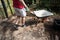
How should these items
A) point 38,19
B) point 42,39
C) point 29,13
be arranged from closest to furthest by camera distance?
1. point 42,39
2. point 38,19
3. point 29,13

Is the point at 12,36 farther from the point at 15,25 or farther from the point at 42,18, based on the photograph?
the point at 42,18

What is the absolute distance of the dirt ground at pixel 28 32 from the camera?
501 cm

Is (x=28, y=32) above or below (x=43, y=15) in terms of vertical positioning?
below

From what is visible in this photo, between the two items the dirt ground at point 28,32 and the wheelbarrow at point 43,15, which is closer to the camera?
the dirt ground at point 28,32

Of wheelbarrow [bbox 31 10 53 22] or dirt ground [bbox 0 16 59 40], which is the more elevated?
wheelbarrow [bbox 31 10 53 22]

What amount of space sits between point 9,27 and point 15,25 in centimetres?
20

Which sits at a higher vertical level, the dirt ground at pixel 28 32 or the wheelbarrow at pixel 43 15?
the wheelbarrow at pixel 43 15

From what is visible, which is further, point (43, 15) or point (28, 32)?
point (43, 15)

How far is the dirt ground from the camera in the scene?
16.4 feet

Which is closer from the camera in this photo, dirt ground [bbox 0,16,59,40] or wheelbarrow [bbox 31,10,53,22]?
dirt ground [bbox 0,16,59,40]

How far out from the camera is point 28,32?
521 cm

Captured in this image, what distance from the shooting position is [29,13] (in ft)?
20.2

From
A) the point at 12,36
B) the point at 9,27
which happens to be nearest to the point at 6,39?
the point at 12,36

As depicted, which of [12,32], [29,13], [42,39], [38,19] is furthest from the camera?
[29,13]
